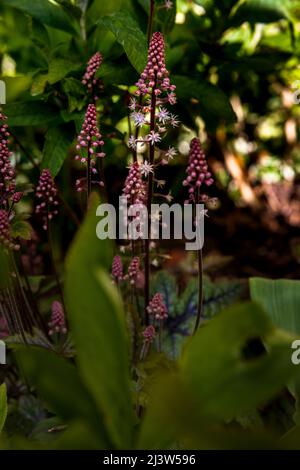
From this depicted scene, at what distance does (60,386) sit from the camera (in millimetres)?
577

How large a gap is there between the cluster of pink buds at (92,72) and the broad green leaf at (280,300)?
48 centimetres

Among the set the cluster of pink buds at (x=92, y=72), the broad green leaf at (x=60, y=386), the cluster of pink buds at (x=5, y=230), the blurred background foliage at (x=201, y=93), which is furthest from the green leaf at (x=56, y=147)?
the broad green leaf at (x=60, y=386)

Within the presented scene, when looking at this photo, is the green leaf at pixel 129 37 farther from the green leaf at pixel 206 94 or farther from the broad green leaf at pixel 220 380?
the broad green leaf at pixel 220 380

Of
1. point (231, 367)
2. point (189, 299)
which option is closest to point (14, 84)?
point (189, 299)

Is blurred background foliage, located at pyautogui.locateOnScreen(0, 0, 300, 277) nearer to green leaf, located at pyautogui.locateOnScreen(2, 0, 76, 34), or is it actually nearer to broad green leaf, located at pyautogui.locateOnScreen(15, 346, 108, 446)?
green leaf, located at pyautogui.locateOnScreen(2, 0, 76, 34)

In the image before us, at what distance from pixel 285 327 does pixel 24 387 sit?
0.57m

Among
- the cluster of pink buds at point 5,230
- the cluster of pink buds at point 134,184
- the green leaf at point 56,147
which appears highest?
the green leaf at point 56,147

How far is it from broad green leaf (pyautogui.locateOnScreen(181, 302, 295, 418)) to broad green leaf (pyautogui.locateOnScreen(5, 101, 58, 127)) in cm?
81

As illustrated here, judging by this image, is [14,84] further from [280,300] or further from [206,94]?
[280,300]

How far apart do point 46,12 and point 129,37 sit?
13.3 inches

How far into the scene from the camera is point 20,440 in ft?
2.04

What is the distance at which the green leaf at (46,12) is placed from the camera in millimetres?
1242

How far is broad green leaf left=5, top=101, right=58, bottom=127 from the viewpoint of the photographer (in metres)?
1.21
